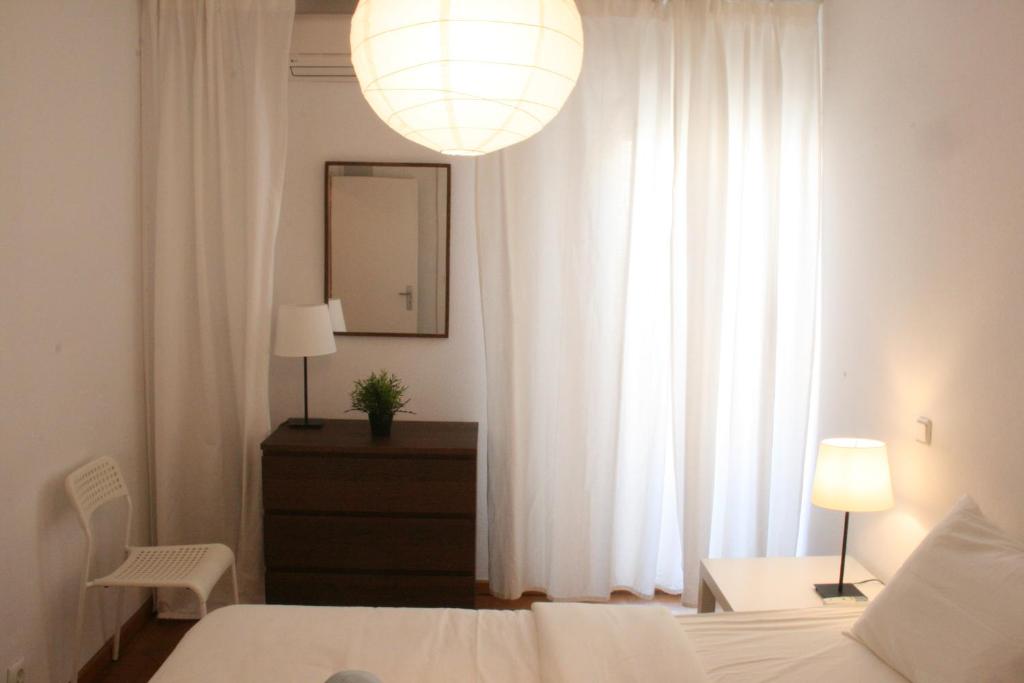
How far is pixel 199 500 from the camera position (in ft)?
11.6

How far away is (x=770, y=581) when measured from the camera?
8.78 feet

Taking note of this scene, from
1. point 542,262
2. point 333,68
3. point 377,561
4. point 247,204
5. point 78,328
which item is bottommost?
point 377,561

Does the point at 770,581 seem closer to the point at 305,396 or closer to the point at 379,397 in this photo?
the point at 379,397

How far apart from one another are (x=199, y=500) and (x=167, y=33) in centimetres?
205

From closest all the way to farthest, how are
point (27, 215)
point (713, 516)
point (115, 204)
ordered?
point (27, 215)
point (115, 204)
point (713, 516)

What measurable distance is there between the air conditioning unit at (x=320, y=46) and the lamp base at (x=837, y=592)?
2.86 m

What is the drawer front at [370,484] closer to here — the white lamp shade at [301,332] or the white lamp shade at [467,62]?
the white lamp shade at [301,332]

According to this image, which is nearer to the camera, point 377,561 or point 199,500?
point 377,561

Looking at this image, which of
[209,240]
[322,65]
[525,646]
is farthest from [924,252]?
[209,240]

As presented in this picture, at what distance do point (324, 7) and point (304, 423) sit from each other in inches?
74.3

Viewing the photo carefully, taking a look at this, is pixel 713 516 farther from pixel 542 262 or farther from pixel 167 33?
pixel 167 33

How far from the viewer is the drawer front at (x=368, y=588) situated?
3277 millimetres

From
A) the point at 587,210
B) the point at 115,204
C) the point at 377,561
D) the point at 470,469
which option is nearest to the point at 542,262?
the point at 587,210

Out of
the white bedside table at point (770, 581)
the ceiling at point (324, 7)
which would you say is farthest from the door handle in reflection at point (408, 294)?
the white bedside table at point (770, 581)
